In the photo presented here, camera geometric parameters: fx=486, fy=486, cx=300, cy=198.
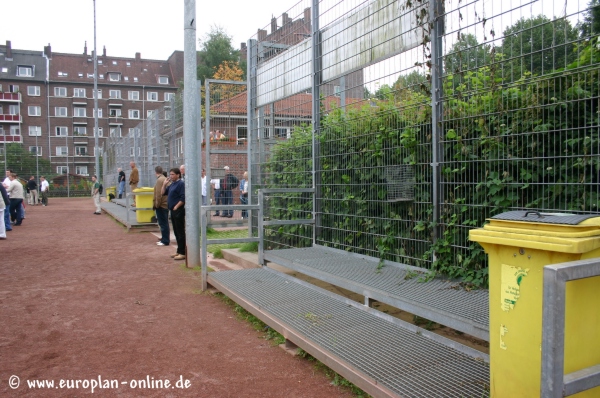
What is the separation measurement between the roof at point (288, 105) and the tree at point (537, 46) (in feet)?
7.13

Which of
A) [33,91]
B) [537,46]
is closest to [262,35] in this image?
[537,46]

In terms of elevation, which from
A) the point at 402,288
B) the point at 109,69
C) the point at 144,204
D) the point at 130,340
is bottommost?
the point at 130,340

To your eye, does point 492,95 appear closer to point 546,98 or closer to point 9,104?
point 546,98

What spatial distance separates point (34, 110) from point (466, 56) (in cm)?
7106

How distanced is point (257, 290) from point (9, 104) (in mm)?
68689

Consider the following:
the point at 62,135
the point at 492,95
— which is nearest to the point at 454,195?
the point at 492,95

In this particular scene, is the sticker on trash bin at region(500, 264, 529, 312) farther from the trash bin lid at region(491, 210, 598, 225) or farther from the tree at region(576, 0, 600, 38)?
the tree at region(576, 0, 600, 38)

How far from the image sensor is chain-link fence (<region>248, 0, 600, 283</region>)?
12.5ft

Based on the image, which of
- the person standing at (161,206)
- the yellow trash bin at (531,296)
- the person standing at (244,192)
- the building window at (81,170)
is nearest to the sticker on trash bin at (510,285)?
the yellow trash bin at (531,296)

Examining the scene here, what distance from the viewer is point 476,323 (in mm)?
3357

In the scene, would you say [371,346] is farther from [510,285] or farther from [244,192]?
[244,192]

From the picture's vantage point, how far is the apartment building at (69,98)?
2511 inches

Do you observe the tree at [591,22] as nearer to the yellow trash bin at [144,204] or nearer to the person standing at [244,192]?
the person standing at [244,192]

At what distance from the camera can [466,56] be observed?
4613 millimetres
